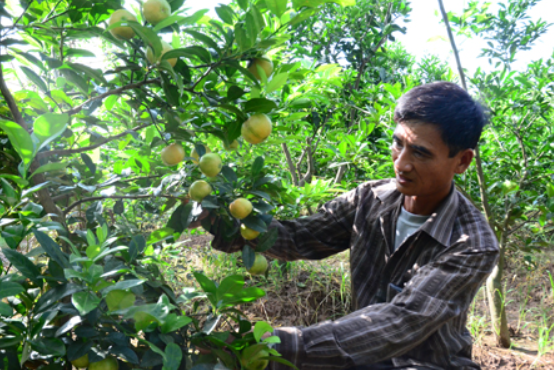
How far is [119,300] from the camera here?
715mm

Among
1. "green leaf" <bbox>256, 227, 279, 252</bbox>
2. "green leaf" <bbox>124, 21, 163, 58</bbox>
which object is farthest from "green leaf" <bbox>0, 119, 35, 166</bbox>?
"green leaf" <bbox>256, 227, 279, 252</bbox>

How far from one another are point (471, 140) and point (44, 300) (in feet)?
4.41

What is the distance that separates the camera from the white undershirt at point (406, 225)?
161 cm

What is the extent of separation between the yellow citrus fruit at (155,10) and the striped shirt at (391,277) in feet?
2.49

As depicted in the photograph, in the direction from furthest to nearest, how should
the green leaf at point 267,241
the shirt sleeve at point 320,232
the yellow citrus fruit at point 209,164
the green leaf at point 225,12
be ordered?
1. the shirt sleeve at point 320,232
2. the green leaf at point 267,241
3. the yellow citrus fruit at point 209,164
4. the green leaf at point 225,12

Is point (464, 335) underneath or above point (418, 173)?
underneath

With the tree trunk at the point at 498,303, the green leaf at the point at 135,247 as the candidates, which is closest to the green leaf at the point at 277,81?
the green leaf at the point at 135,247

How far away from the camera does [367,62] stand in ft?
10.5

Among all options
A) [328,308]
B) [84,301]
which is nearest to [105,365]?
[84,301]

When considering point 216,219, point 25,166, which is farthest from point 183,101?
point 25,166

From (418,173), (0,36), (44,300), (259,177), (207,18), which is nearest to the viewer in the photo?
(44,300)

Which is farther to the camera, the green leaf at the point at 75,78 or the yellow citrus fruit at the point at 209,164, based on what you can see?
the yellow citrus fruit at the point at 209,164

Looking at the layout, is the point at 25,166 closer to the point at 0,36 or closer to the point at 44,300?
the point at 44,300

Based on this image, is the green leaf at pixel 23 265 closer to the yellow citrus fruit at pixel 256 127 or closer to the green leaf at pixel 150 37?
the green leaf at pixel 150 37
